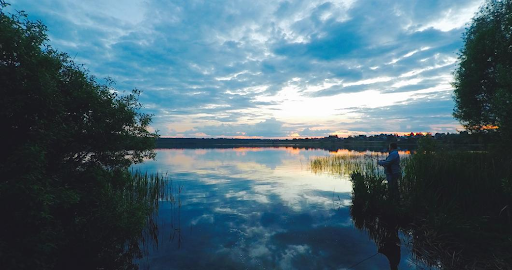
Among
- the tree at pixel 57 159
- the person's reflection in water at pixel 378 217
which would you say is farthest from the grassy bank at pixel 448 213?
the tree at pixel 57 159

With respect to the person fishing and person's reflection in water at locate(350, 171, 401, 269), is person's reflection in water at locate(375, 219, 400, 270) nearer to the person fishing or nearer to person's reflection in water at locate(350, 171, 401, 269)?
person's reflection in water at locate(350, 171, 401, 269)

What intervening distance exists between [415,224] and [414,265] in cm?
339

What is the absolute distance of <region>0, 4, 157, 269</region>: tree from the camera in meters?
5.43

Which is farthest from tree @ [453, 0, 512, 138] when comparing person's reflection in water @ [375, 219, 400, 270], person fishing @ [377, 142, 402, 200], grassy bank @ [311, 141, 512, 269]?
person's reflection in water @ [375, 219, 400, 270]

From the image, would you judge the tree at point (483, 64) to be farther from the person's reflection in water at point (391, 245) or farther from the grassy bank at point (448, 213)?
the person's reflection in water at point (391, 245)

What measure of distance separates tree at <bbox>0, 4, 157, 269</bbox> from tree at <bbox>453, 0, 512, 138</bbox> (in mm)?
30165

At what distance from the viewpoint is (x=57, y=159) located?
26.0 ft

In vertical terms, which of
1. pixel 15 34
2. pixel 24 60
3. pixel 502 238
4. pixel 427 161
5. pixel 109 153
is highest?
pixel 15 34

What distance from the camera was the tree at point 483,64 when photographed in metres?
22.0

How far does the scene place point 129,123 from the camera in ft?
34.1

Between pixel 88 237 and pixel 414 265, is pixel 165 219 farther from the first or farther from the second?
pixel 414 265

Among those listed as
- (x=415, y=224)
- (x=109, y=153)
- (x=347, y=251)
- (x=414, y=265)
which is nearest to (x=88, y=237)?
(x=109, y=153)

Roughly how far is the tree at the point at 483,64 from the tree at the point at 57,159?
30165 mm

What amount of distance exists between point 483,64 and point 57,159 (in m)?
36.1
